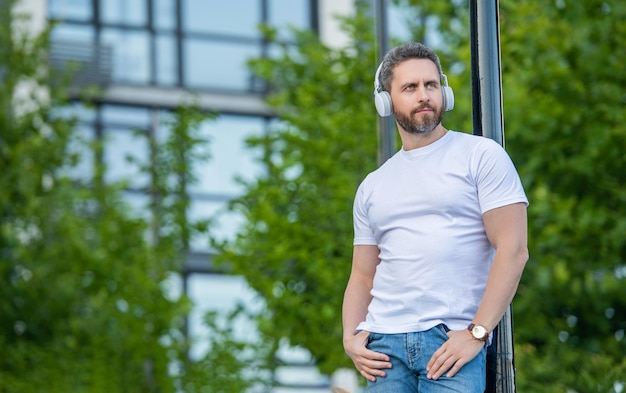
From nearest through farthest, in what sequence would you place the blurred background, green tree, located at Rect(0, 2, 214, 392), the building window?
the blurred background
green tree, located at Rect(0, 2, 214, 392)
the building window

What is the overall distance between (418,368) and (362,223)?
529mm

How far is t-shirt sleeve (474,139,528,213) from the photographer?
4020 mm

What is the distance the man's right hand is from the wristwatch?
284mm

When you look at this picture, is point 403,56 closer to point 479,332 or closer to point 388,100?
point 388,100

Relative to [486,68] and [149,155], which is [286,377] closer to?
[149,155]

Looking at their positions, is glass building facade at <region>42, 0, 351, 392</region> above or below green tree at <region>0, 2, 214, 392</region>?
above

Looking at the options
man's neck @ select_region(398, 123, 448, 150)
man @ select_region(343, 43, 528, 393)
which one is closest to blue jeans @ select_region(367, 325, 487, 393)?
man @ select_region(343, 43, 528, 393)

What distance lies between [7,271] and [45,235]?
2.17ft

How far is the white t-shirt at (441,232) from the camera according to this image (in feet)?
13.3

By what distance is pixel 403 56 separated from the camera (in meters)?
4.22

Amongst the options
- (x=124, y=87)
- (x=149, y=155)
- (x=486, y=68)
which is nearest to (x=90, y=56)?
(x=124, y=87)

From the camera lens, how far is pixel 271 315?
1803cm

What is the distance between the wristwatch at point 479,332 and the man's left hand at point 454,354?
1 cm

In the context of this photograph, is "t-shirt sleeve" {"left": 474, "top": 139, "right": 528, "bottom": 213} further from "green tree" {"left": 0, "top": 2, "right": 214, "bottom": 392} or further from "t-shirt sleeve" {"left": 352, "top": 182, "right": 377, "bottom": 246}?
"green tree" {"left": 0, "top": 2, "right": 214, "bottom": 392}
